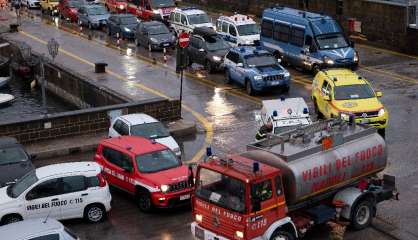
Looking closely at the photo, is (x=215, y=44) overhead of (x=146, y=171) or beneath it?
overhead

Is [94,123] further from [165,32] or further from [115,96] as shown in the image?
[165,32]

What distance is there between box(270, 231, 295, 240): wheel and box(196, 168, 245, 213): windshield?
3.95 ft

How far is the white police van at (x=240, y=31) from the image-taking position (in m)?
43.2

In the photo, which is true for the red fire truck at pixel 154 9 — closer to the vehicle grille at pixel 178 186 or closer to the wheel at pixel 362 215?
the vehicle grille at pixel 178 186

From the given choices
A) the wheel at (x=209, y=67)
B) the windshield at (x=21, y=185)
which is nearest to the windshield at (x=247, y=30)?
the wheel at (x=209, y=67)

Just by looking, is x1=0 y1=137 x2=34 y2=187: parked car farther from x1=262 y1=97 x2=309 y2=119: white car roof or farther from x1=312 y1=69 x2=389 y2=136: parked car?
x1=312 y1=69 x2=389 y2=136: parked car

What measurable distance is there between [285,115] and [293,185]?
8056 mm

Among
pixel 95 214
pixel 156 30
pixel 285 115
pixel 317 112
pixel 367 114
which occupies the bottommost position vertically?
pixel 95 214

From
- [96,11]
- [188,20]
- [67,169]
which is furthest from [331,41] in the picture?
[96,11]

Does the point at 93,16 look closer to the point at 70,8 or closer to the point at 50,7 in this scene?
the point at 70,8

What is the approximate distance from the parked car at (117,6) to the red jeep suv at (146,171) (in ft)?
121

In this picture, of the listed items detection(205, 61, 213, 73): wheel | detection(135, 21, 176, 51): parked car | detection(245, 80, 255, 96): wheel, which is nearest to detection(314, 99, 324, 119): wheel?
detection(245, 80, 255, 96): wheel

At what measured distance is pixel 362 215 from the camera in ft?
64.4

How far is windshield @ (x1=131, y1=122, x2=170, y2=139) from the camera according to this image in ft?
84.4
